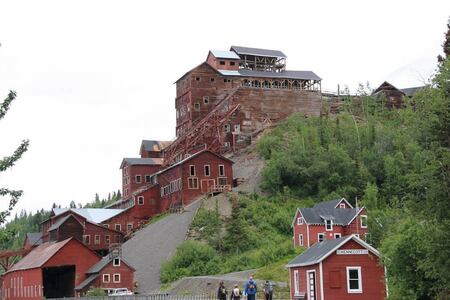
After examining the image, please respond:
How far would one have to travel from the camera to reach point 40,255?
81.0 m

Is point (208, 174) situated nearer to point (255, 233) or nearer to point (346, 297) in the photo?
point (255, 233)

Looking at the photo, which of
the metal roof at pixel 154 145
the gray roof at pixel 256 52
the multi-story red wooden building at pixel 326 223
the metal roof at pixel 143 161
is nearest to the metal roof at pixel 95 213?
the metal roof at pixel 143 161

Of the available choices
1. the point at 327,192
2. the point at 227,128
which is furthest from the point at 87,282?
the point at 227,128

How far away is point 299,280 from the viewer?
40.7 metres

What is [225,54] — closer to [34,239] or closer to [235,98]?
[235,98]

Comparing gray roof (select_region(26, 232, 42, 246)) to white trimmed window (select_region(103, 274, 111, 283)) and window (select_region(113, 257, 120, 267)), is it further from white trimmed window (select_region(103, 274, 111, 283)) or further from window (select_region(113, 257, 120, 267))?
window (select_region(113, 257, 120, 267))

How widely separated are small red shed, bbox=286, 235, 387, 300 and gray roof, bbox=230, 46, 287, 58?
76073mm

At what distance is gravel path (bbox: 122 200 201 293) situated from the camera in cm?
7112

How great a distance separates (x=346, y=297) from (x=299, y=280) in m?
3.92

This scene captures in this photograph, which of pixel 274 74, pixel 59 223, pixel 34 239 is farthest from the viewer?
pixel 274 74

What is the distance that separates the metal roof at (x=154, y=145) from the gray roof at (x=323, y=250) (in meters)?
67.5

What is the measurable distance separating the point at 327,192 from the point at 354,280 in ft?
149

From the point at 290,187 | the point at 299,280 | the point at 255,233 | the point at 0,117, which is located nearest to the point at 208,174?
the point at 290,187

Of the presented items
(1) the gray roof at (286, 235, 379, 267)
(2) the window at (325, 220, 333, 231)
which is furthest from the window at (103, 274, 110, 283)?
(1) the gray roof at (286, 235, 379, 267)
